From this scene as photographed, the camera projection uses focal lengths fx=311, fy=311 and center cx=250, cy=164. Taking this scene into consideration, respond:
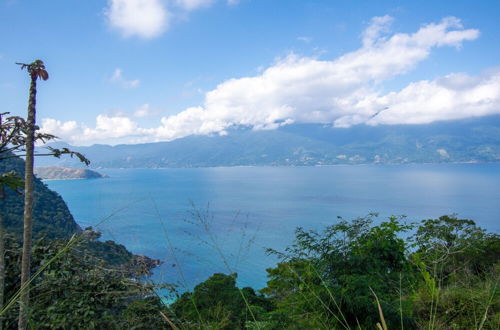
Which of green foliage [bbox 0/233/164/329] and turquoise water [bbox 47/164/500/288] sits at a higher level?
green foliage [bbox 0/233/164/329]

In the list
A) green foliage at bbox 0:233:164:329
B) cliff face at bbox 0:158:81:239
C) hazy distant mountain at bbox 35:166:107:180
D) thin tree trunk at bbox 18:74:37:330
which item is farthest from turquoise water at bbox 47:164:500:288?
hazy distant mountain at bbox 35:166:107:180

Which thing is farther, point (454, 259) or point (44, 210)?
point (44, 210)

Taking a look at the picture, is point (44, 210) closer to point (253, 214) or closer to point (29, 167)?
point (253, 214)

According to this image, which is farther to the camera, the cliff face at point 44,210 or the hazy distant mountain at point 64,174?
the hazy distant mountain at point 64,174

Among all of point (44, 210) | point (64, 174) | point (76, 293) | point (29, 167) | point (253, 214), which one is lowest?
point (253, 214)

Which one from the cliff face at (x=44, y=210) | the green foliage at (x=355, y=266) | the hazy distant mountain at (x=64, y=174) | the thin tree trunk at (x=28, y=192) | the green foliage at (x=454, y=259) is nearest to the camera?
the thin tree trunk at (x=28, y=192)

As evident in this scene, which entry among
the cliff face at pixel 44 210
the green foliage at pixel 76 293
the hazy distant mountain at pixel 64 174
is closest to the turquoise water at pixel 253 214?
the cliff face at pixel 44 210

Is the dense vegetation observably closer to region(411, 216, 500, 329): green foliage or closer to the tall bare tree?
region(411, 216, 500, 329): green foliage

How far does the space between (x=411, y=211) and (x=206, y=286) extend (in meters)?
46.1

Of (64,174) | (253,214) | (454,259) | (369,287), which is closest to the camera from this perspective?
(369,287)

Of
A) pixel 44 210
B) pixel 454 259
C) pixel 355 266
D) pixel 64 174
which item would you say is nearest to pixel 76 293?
pixel 355 266

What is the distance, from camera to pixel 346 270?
6.30 metres

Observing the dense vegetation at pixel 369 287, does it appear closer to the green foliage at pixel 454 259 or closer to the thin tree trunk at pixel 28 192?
the green foliage at pixel 454 259

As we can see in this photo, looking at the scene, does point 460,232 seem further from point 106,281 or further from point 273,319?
point 106,281
